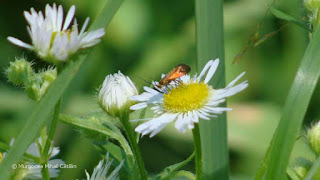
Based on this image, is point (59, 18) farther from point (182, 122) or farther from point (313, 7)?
point (313, 7)

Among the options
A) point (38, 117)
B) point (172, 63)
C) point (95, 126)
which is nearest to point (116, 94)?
point (95, 126)

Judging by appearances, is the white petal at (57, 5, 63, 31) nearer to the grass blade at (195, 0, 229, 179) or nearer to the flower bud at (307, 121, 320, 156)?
the grass blade at (195, 0, 229, 179)

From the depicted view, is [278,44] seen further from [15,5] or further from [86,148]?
[15,5]

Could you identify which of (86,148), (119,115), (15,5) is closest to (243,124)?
(86,148)

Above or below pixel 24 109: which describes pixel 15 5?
above

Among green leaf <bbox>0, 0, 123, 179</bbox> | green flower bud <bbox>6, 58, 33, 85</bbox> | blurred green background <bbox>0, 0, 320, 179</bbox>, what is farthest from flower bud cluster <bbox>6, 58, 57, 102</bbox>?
blurred green background <bbox>0, 0, 320, 179</bbox>

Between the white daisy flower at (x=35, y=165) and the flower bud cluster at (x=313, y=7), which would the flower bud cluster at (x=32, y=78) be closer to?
the white daisy flower at (x=35, y=165)
